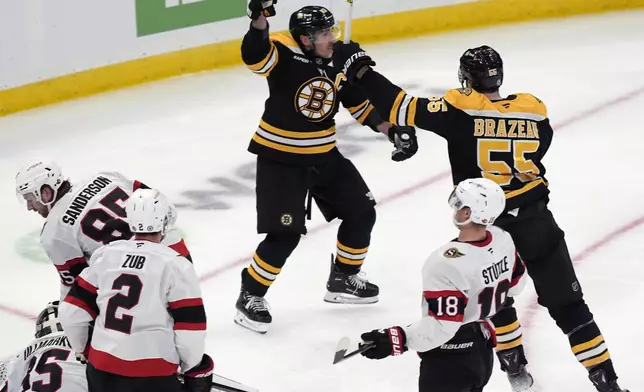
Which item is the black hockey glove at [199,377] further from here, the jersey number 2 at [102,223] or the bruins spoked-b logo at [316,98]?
the bruins spoked-b logo at [316,98]

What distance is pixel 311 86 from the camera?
429 centimetres

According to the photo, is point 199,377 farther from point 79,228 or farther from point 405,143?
point 405,143

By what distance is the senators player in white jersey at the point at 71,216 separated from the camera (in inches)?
139

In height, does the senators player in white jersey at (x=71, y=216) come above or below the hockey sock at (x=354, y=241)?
above

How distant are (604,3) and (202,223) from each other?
15.2 feet

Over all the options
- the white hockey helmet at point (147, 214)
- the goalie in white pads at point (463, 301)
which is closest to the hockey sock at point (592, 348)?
the goalie in white pads at point (463, 301)

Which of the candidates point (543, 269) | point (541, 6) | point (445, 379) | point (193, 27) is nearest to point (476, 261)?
point (445, 379)

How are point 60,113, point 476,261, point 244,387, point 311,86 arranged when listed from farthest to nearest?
point 60,113
point 311,86
point 244,387
point 476,261

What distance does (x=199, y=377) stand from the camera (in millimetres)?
3246

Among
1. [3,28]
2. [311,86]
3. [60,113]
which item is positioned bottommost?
[60,113]

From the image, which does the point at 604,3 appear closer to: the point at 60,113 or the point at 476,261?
the point at 60,113

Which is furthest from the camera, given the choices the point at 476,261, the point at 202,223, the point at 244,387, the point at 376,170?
the point at 376,170

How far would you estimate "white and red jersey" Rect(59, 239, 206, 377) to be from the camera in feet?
9.94

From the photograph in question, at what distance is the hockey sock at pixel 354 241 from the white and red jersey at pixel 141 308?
148 centimetres
